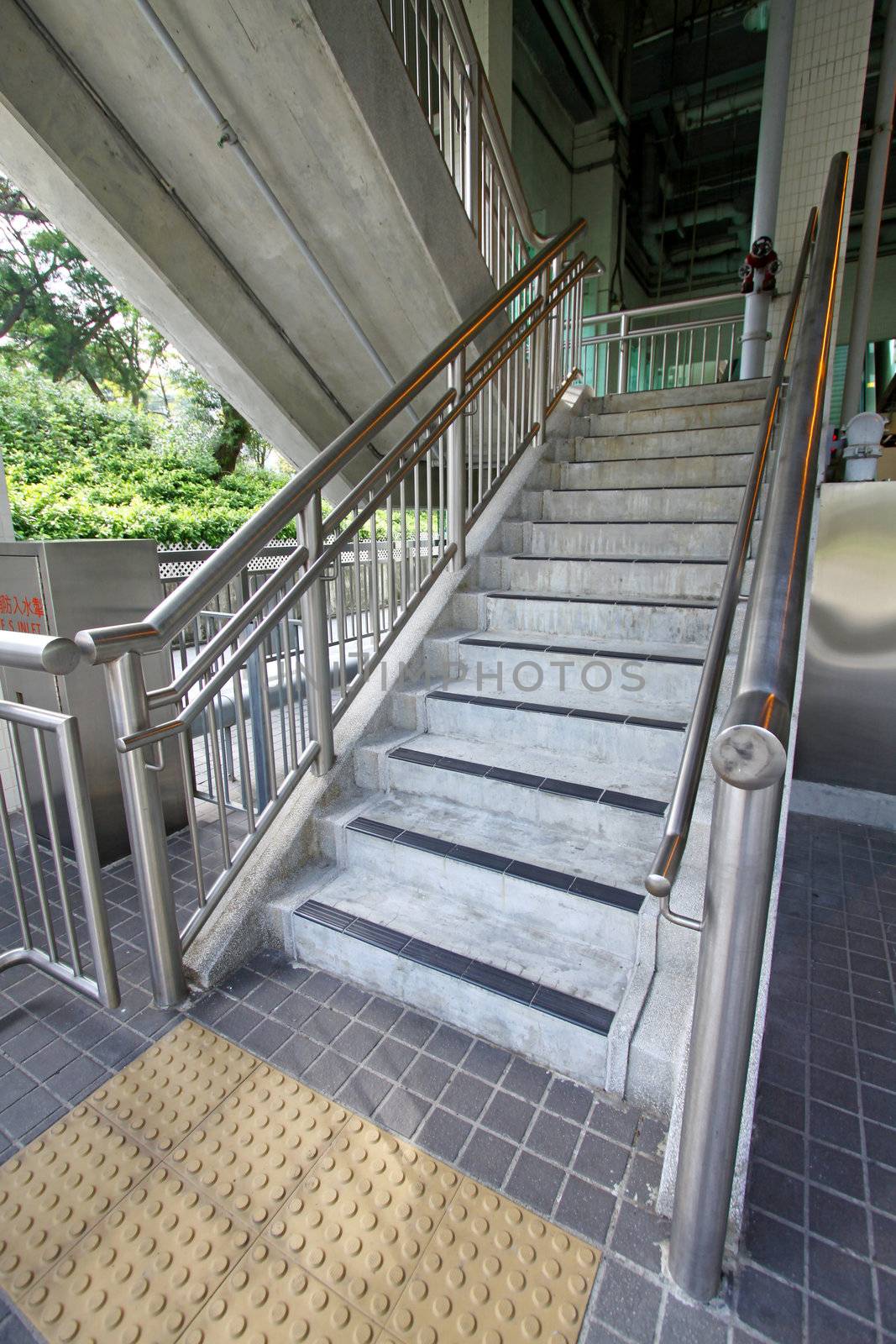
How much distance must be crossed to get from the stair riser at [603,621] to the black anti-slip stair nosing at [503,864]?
1.19 m

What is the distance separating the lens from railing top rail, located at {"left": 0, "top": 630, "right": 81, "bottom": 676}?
57.7 inches

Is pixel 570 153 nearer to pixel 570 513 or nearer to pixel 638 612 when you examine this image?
pixel 570 513

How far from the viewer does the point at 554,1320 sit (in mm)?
1114

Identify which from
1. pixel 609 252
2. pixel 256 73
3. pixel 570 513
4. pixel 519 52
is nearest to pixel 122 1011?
pixel 570 513

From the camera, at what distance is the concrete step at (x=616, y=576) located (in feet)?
9.52

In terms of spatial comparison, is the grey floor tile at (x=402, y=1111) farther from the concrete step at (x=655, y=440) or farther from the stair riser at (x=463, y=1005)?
the concrete step at (x=655, y=440)

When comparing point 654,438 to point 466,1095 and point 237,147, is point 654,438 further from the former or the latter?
Result: point 466,1095

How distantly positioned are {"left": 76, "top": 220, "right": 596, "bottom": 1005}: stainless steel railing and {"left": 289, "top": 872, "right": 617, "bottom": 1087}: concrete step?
1.18ft

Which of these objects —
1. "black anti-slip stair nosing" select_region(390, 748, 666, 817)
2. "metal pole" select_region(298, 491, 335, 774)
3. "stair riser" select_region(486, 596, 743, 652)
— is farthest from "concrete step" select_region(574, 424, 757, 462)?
"black anti-slip stair nosing" select_region(390, 748, 666, 817)

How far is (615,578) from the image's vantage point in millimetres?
3074

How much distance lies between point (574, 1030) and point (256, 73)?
385 centimetres

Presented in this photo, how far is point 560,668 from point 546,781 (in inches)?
24.3

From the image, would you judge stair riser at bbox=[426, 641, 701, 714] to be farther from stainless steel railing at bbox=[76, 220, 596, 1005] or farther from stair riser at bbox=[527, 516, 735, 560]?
stair riser at bbox=[527, 516, 735, 560]

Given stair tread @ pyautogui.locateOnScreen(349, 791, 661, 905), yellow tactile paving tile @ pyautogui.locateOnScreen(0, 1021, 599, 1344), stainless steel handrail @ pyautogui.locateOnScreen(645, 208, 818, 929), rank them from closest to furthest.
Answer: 1. stainless steel handrail @ pyautogui.locateOnScreen(645, 208, 818, 929)
2. yellow tactile paving tile @ pyautogui.locateOnScreen(0, 1021, 599, 1344)
3. stair tread @ pyautogui.locateOnScreen(349, 791, 661, 905)
